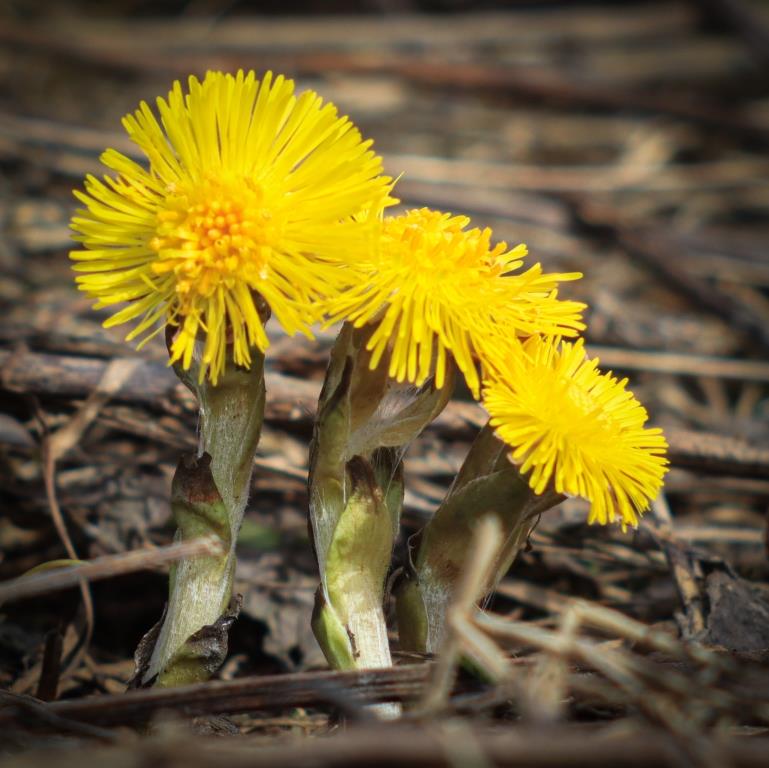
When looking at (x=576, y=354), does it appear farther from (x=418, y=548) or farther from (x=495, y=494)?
(x=418, y=548)

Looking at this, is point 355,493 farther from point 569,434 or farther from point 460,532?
point 569,434

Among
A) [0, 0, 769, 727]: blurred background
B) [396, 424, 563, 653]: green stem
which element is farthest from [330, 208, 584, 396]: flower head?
[0, 0, 769, 727]: blurred background

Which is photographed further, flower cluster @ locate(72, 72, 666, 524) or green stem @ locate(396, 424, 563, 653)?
green stem @ locate(396, 424, 563, 653)

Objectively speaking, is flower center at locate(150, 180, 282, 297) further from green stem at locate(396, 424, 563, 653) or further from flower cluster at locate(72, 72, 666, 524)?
green stem at locate(396, 424, 563, 653)

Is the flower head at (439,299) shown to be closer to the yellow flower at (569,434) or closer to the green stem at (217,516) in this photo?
the yellow flower at (569,434)

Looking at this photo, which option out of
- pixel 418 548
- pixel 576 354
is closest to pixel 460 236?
pixel 576 354

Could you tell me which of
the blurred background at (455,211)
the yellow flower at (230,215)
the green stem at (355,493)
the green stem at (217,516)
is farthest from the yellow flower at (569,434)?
the blurred background at (455,211)

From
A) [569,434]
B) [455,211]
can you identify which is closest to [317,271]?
[569,434]
